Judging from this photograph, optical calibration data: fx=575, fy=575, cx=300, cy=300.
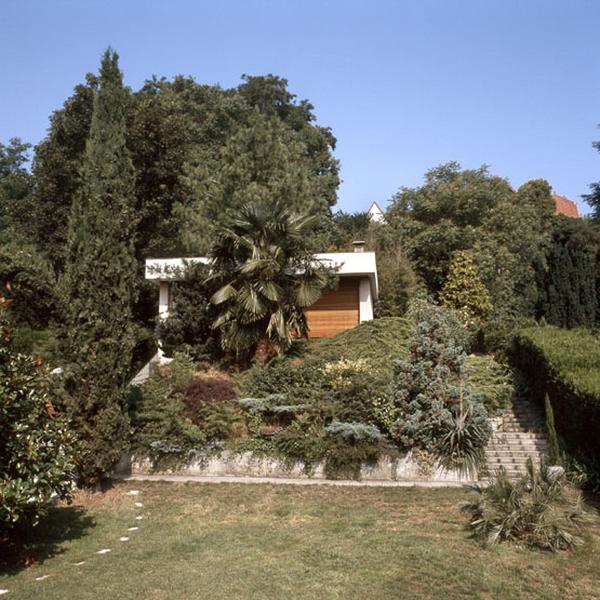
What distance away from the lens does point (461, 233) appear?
27906 mm

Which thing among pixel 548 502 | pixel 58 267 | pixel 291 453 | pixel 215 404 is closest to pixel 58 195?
pixel 58 267

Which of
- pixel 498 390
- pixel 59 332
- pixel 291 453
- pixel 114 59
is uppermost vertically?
pixel 114 59

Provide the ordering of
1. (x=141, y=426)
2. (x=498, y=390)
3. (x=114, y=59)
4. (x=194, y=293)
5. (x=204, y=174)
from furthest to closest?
(x=204, y=174), (x=194, y=293), (x=498, y=390), (x=141, y=426), (x=114, y=59)

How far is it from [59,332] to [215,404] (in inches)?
131

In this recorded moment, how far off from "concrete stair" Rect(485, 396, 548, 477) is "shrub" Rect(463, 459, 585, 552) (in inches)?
86.0

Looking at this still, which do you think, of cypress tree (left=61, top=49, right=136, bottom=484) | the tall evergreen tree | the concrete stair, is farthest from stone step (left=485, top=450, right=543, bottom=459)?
the tall evergreen tree

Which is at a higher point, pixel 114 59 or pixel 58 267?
pixel 114 59

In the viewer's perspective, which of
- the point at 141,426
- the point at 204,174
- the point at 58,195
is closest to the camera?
the point at 141,426

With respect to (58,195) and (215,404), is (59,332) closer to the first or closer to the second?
(215,404)

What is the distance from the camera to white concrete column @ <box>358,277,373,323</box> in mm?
19594

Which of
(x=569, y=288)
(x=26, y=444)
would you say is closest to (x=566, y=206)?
(x=569, y=288)

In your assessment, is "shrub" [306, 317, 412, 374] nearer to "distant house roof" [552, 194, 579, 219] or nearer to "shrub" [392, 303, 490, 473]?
"shrub" [392, 303, 490, 473]

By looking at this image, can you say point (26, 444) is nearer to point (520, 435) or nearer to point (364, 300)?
point (520, 435)

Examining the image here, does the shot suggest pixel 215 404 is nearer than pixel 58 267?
Yes
